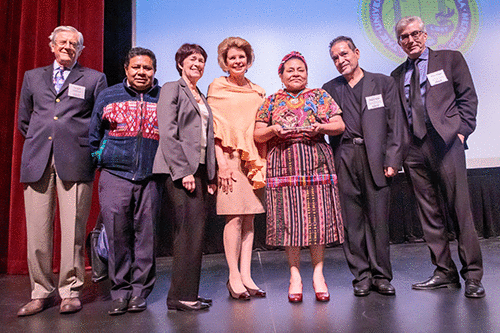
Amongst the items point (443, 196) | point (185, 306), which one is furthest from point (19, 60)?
point (443, 196)

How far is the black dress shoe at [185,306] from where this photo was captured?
2.04 metres

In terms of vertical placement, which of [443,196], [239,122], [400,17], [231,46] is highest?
[400,17]

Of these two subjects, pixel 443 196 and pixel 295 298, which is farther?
pixel 443 196

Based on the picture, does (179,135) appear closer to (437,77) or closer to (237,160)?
(237,160)

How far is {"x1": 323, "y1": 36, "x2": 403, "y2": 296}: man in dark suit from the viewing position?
2256 mm

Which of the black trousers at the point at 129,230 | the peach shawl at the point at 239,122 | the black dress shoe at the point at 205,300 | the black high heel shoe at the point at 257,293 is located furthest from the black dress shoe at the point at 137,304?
the peach shawl at the point at 239,122

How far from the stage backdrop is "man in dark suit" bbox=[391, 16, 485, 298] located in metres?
1.52

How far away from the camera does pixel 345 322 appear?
1770 mm

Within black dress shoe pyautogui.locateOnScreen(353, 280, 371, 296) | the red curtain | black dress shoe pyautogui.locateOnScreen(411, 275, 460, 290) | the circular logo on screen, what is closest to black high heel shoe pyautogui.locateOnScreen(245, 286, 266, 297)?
black dress shoe pyautogui.locateOnScreen(353, 280, 371, 296)

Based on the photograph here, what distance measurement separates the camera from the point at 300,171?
85.1 inches

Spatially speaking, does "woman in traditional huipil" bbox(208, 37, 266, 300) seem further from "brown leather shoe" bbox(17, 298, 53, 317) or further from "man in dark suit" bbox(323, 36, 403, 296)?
"brown leather shoe" bbox(17, 298, 53, 317)

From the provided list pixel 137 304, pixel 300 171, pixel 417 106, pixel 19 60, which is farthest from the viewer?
pixel 19 60

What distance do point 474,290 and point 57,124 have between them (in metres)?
2.70

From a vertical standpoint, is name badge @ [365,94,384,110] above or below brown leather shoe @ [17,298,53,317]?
above
